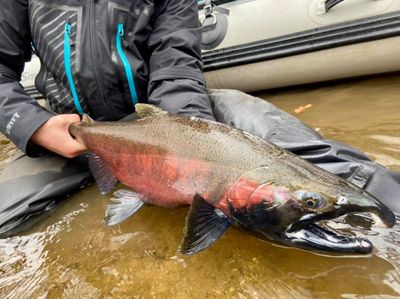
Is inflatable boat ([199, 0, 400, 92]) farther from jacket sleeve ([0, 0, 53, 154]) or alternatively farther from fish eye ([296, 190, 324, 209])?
fish eye ([296, 190, 324, 209])

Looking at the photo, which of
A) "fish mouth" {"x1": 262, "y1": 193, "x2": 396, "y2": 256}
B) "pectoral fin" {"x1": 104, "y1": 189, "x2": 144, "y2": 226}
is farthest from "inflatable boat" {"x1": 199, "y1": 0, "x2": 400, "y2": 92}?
"fish mouth" {"x1": 262, "y1": 193, "x2": 396, "y2": 256}

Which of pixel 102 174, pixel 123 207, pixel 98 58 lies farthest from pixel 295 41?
pixel 123 207

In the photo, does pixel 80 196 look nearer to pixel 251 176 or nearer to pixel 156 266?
pixel 156 266

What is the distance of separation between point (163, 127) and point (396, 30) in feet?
7.87

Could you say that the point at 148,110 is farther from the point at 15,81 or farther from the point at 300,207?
the point at 15,81

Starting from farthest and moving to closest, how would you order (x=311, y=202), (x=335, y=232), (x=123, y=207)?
(x=123, y=207) → (x=335, y=232) → (x=311, y=202)

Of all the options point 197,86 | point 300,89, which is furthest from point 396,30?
point 197,86

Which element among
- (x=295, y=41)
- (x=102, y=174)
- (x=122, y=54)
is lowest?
(x=102, y=174)

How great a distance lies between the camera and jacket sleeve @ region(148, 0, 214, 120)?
2170 millimetres

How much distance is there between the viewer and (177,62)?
93.6 inches

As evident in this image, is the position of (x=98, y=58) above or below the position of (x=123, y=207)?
above

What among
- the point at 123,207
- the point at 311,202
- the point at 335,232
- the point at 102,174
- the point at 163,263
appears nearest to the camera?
the point at 311,202

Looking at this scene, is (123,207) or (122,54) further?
(122,54)

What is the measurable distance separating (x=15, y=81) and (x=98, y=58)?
58 centimetres
